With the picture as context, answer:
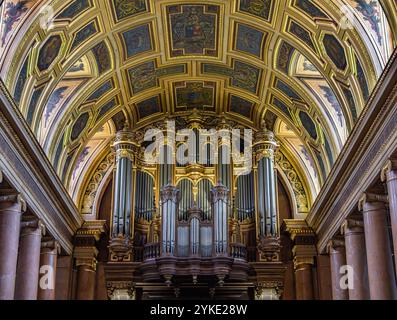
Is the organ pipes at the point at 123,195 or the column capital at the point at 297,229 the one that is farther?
the column capital at the point at 297,229

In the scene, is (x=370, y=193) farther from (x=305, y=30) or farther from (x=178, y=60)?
(x=178, y=60)

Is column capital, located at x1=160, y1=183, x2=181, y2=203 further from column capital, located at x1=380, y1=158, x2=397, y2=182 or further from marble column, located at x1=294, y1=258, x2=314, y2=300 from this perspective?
column capital, located at x1=380, y1=158, x2=397, y2=182

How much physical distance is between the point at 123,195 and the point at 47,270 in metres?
3.26

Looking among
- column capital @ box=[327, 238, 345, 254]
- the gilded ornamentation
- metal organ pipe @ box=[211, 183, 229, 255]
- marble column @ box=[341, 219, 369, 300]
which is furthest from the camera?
the gilded ornamentation

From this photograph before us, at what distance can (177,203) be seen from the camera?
1844 centimetres

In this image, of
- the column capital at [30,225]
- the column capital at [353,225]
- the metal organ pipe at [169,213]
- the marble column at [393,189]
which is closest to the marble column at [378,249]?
the marble column at [393,189]

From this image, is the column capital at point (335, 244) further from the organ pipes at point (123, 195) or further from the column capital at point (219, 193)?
the organ pipes at point (123, 195)

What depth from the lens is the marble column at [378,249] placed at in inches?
497

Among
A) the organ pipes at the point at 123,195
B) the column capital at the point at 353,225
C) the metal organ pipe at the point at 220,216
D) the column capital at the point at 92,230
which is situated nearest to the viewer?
the column capital at the point at 353,225

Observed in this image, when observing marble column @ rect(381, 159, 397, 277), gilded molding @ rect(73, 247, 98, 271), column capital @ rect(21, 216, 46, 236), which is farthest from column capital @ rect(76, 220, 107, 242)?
marble column @ rect(381, 159, 397, 277)

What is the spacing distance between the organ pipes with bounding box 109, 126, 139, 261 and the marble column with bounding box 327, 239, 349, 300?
545 centimetres

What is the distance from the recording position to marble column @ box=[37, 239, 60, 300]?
16.5 meters

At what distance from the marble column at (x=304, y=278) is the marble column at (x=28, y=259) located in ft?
24.2

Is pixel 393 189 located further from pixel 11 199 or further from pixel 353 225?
pixel 11 199
